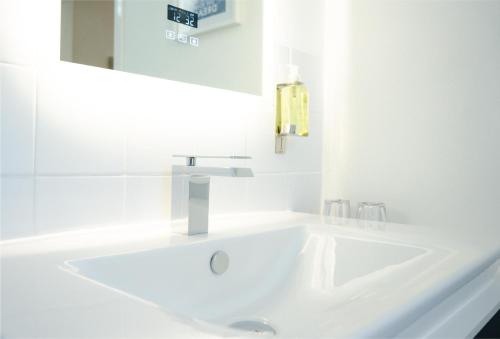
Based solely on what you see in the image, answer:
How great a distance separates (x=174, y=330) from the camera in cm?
35

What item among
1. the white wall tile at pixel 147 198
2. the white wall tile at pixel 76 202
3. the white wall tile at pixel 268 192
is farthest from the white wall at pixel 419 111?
the white wall tile at pixel 76 202

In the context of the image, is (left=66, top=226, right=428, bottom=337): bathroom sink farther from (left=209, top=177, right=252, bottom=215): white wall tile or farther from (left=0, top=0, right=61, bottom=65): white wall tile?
(left=0, top=0, right=61, bottom=65): white wall tile

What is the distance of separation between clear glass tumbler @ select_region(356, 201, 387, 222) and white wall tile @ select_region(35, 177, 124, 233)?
0.67m

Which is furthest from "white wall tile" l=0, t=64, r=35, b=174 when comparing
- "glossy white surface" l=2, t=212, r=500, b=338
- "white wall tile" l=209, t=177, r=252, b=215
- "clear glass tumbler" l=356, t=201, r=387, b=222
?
"clear glass tumbler" l=356, t=201, r=387, b=222

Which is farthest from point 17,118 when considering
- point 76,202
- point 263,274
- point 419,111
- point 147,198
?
point 419,111

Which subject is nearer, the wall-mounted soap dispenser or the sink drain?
the sink drain

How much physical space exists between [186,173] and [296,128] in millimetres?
392

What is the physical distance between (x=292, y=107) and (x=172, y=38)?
0.35m

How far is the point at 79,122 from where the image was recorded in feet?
2.31

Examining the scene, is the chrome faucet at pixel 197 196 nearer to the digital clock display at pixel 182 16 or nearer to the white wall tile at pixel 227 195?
the white wall tile at pixel 227 195

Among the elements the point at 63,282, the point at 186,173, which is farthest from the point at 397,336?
the point at 186,173

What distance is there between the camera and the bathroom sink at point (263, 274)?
608 millimetres

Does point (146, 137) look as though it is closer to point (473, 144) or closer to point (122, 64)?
point (122, 64)

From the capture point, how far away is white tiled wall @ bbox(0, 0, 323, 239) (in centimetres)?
64
